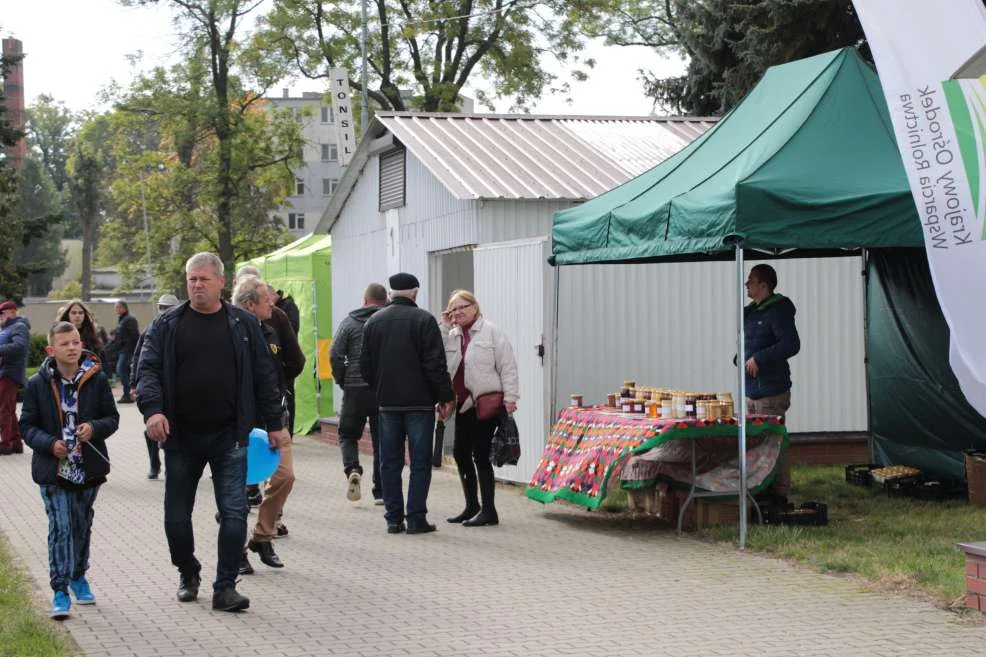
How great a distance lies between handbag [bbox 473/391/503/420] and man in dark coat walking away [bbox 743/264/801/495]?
206 cm

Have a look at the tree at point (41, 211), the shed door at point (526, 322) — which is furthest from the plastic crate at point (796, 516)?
the tree at point (41, 211)

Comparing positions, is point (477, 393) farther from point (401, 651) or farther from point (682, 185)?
point (401, 651)

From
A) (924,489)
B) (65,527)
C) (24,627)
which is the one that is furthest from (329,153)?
(24,627)

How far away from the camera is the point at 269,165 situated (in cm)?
4369

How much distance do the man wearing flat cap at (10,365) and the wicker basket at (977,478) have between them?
452 inches

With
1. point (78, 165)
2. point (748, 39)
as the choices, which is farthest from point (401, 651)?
point (78, 165)

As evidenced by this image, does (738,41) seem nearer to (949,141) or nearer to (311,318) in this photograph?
(311,318)

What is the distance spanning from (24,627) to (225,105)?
120ft

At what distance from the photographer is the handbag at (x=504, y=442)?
36.4 feet

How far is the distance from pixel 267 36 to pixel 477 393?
31919mm

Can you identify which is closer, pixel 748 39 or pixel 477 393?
pixel 477 393

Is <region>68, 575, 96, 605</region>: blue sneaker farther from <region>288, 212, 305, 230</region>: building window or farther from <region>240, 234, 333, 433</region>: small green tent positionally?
<region>288, 212, 305, 230</region>: building window

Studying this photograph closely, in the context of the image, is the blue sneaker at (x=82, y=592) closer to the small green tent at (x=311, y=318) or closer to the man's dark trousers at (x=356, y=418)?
the man's dark trousers at (x=356, y=418)

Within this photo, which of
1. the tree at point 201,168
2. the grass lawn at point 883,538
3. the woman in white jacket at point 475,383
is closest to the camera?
the grass lawn at point 883,538
